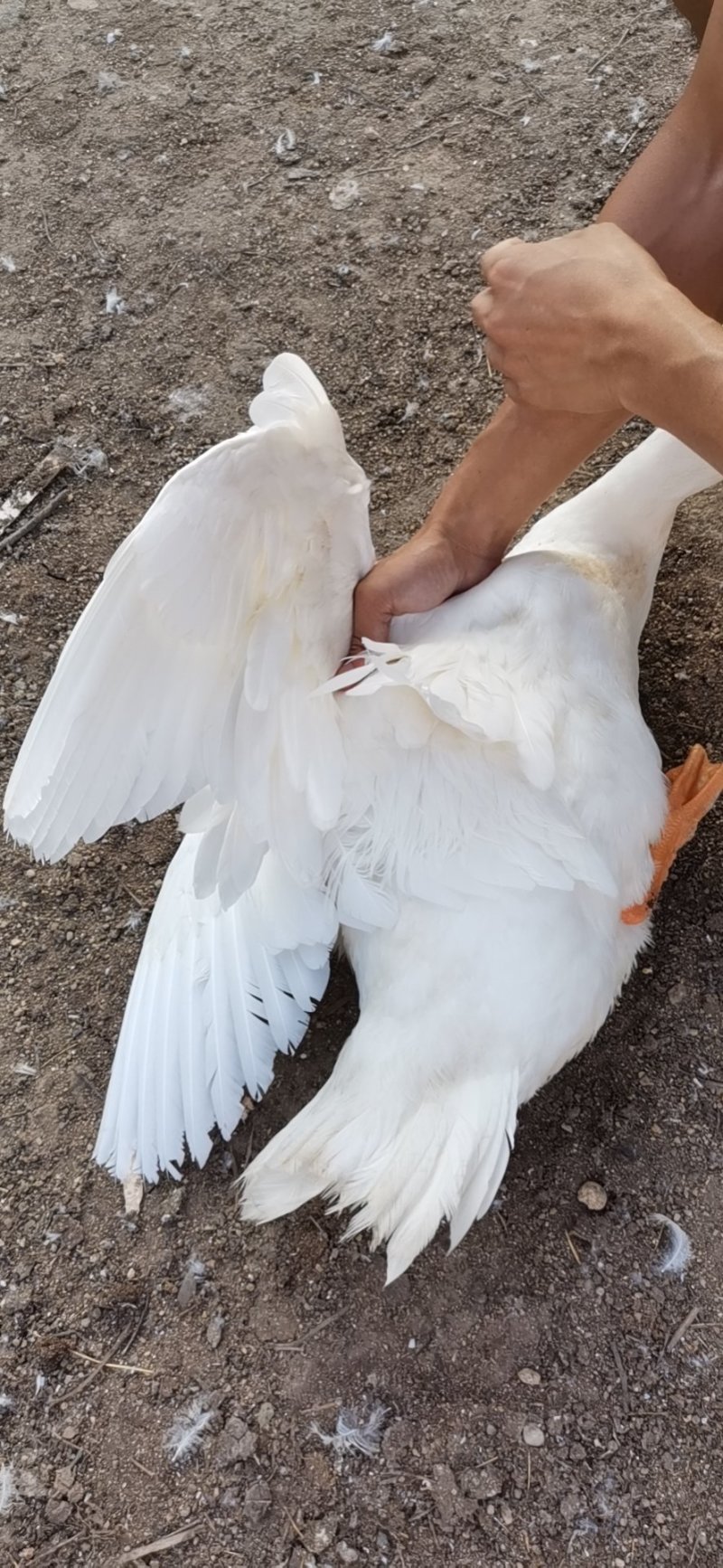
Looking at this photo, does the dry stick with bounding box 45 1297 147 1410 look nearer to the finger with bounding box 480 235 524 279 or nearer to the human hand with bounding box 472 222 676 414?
the human hand with bounding box 472 222 676 414

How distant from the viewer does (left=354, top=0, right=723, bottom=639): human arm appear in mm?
1430

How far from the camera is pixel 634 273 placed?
45.3 inches

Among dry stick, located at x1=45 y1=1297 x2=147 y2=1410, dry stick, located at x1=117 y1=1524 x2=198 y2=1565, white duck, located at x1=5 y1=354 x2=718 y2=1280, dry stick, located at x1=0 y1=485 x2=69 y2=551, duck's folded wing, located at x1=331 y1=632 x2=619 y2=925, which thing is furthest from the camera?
dry stick, located at x1=0 y1=485 x2=69 y2=551

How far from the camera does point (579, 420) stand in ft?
4.62

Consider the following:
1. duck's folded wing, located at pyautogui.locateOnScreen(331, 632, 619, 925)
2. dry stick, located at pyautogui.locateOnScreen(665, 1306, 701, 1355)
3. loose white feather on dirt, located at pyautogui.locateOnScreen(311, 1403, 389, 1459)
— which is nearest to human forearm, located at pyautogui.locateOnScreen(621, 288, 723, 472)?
duck's folded wing, located at pyautogui.locateOnScreen(331, 632, 619, 925)

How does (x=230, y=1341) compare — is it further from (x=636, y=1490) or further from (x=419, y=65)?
(x=419, y=65)

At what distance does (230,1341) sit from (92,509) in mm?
1696

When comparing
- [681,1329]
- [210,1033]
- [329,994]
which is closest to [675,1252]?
[681,1329]

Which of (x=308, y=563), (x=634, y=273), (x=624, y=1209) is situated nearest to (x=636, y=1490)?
(x=624, y=1209)

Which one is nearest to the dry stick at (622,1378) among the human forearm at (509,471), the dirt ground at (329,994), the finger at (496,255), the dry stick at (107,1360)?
the dirt ground at (329,994)

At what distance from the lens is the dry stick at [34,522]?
2225 mm

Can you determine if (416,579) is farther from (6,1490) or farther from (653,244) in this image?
(6,1490)

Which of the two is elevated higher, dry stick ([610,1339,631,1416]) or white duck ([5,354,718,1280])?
white duck ([5,354,718,1280])

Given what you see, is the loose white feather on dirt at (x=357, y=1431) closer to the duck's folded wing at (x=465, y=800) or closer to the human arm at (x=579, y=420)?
the duck's folded wing at (x=465, y=800)
